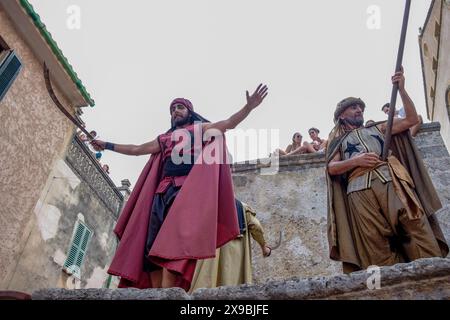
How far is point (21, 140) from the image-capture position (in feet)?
20.1

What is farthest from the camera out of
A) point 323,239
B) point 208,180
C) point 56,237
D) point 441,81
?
point 441,81

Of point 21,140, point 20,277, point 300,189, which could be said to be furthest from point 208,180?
point 20,277

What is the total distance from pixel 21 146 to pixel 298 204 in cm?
422

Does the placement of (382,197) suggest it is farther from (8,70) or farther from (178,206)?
(8,70)

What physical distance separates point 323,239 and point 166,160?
2.57m

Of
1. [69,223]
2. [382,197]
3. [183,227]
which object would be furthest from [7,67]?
[382,197]

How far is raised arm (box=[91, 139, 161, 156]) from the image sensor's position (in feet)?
10.4

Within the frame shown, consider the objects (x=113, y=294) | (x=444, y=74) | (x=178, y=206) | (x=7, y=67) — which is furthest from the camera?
(x=444, y=74)

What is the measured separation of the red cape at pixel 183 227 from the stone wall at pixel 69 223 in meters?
5.31

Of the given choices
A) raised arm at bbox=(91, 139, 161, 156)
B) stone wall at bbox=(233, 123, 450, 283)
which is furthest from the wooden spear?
stone wall at bbox=(233, 123, 450, 283)

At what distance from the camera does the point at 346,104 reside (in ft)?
10.6

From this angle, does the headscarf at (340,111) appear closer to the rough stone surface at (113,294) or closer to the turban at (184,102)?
the turban at (184,102)

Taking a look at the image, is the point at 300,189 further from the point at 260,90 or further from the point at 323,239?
the point at 260,90

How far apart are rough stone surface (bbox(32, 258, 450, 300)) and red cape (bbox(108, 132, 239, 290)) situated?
26.9 inches
